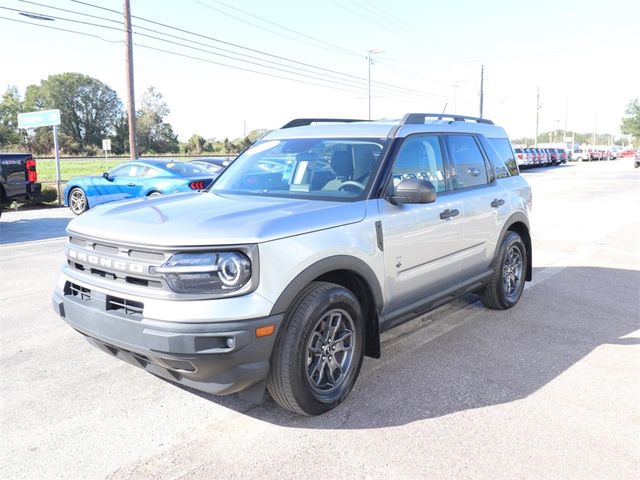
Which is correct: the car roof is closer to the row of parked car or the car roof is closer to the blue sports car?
the blue sports car

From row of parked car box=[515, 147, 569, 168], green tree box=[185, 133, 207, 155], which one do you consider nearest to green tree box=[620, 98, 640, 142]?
row of parked car box=[515, 147, 569, 168]

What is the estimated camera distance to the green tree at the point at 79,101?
3693 inches

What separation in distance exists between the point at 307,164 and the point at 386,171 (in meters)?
0.67

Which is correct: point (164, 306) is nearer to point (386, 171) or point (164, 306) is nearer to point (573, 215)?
point (386, 171)

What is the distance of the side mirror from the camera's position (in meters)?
3.60

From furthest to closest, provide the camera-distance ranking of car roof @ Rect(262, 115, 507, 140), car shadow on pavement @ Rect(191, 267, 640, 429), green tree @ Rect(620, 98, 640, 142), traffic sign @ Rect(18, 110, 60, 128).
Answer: green tree @ Rect(620, 98, 640, 142) → traffic sign @ Rect(18, 110, 60, 128) → car roof @ Rect(262, 115, 507, 140) → car shadow on pavement @ Rect(191, 267, 640, 429)

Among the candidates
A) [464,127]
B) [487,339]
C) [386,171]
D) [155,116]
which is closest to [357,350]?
[386,171]

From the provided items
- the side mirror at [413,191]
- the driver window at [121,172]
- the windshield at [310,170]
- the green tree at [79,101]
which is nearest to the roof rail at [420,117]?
the windshield at [310,170]

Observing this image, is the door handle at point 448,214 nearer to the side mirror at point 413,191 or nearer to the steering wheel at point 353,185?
the side mirror at point 413,191

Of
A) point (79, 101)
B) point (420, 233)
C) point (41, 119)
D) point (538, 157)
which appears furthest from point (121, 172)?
point (79, 101)

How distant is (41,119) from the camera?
64.2 ft

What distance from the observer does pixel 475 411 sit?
11.1 feet

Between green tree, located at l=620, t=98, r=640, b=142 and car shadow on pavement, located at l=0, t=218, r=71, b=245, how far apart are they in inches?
3921

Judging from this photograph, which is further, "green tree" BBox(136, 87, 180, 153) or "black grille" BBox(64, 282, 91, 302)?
"green tree" BBox(136, 87, 180, 153)
